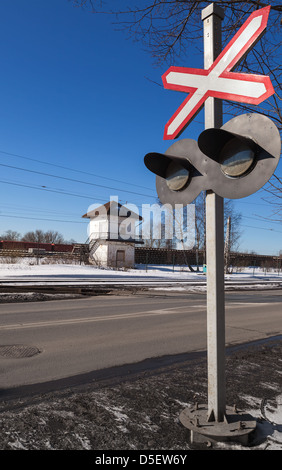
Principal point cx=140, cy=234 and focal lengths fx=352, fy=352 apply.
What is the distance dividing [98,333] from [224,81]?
237 inches

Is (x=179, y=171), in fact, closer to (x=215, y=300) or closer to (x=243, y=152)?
(x=243, y=152)

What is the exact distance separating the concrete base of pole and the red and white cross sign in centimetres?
230

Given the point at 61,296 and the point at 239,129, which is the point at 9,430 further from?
the point at 61,296

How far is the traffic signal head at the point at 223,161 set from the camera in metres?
2.24

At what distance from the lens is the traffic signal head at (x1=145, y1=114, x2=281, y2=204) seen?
2.24 m

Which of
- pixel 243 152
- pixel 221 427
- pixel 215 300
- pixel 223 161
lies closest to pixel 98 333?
pixel 221 427

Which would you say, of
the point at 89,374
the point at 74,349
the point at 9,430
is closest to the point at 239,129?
the point at 9,430

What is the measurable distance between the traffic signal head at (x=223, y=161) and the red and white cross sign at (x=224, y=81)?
6.7 inches

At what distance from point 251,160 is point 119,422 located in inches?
94.5

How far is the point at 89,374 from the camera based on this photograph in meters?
4.84

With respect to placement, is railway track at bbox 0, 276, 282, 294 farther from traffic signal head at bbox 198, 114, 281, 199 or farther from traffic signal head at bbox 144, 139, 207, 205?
traffic signal head at bbox 198, 114, 281, 199

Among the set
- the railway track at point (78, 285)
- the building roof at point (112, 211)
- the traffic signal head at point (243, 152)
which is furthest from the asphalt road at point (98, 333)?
the building roof at point (112, 211)

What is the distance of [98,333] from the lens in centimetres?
744

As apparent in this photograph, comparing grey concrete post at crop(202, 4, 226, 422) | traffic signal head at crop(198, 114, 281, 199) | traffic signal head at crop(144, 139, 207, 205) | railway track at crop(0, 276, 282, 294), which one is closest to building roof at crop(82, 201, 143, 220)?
railway track at crop(0, 276, 282, 294)
